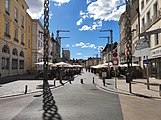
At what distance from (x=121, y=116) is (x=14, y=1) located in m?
35.8

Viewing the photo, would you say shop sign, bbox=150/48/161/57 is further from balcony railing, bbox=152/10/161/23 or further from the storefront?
balcony railing, bbox=152/10/161/23

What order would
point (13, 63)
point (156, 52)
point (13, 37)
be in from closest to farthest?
point (156, 52) < point (13, 37) < point (13, 63)

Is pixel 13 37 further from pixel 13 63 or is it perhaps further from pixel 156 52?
pixel 156 52

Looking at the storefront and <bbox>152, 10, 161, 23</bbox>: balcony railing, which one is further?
the storefront

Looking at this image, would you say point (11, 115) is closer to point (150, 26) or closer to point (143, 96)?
point (143, 96)

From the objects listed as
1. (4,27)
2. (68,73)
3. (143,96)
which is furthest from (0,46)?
(143,96)

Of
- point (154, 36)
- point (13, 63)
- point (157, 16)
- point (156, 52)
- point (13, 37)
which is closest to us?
point (157, 16)

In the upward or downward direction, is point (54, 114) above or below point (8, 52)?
below

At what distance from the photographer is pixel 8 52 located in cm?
3425

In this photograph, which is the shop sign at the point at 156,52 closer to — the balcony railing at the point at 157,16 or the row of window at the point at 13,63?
the balcony railing at the point at 157,16

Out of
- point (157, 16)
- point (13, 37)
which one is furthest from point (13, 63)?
point (157, 16)

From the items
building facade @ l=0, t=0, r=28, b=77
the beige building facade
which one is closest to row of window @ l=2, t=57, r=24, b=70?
building facade @ l=0, t=0, r=28, b=77

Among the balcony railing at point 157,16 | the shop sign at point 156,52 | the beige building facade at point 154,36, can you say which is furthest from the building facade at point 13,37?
the balcony railing at point 157,16

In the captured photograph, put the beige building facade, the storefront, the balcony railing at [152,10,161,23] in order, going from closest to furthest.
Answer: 1. the balcony railing at [152,10,161,23]
2. the beige building facade
3. the storefront
